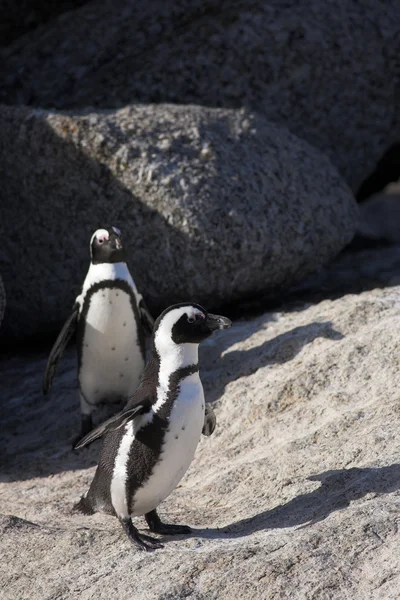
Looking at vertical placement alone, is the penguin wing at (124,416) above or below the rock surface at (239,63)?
below

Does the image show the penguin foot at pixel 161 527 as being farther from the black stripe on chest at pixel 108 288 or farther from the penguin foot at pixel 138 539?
the black stripe on chest at pixel 108 288

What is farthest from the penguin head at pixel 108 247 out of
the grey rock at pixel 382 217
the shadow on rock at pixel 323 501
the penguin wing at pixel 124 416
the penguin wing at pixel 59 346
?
the grey rock at pixel 382 217

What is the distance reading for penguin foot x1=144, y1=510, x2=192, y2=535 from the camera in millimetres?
3113

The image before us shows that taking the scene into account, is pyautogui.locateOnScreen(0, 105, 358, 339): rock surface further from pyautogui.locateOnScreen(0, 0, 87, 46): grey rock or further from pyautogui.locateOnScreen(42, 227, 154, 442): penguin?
pyautogui.locateOnScreen(0, 0, 87, 46): grey rock

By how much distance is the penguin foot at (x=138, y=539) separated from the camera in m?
2.99

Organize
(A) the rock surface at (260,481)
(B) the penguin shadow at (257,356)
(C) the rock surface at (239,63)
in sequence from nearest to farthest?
(A) the rock surface at (260,481) → (B) the penguin shadow at (257,356) → (C) the rock surface at (239,63)

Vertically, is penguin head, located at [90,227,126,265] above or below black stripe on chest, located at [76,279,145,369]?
above

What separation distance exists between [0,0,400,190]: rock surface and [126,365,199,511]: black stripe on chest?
3.16 m

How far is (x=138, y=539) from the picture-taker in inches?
119

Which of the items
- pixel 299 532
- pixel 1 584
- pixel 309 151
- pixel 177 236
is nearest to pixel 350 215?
pixel 309 151

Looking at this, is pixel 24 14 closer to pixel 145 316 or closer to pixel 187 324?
pixel 145 316

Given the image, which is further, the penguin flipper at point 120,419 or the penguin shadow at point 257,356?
the penguin shadow at point 257,356

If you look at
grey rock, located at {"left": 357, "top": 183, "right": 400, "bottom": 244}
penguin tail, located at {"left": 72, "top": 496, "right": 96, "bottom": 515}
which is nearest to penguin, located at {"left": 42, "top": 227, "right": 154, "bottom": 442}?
penguin tail, located at {"left": 72, "top": 496, "right": 96, "bottom": 515}

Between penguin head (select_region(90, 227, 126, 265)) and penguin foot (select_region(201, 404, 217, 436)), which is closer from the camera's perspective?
penguin foot (select_region(201, 404, 217, 436))
